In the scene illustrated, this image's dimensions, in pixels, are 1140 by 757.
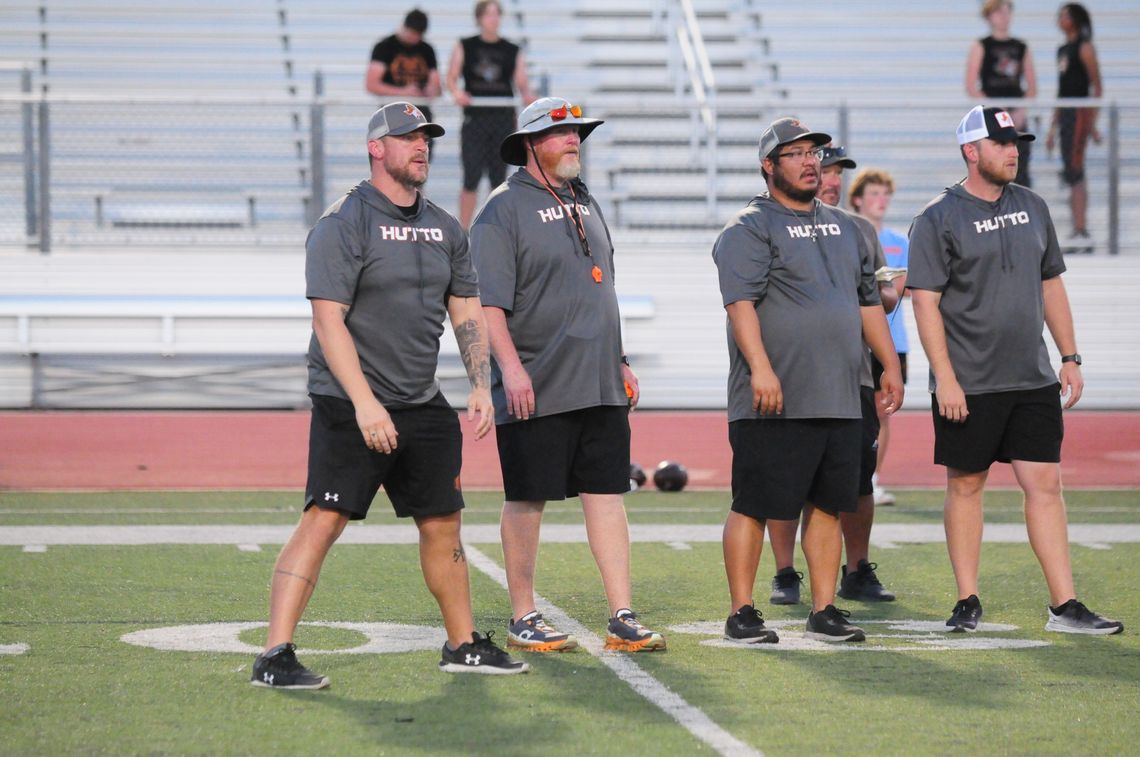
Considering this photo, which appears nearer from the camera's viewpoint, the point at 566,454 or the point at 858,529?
the point at 566,454

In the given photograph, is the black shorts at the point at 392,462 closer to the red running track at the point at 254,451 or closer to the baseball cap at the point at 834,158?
the baseball cap at the point at 834,158

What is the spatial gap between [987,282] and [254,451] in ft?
23.7

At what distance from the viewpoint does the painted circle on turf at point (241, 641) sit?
19.8ft

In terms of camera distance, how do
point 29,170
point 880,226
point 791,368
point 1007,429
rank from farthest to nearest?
point 29,170 → point 880,226 → point 1007,429 → point 791,368

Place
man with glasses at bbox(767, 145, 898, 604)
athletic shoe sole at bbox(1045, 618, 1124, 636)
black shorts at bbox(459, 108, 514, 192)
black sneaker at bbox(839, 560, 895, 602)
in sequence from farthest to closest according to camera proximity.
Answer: black shorts at bbox(459, 108, 514, 192) < black sneaker at bbox(839, 560, 895, 602) < man with glasses at bbox(767, 145, 898, 604) < athletic shoe sole at bbox(1045, 618, 1124, 636)

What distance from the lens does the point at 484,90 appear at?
1516 centimetres

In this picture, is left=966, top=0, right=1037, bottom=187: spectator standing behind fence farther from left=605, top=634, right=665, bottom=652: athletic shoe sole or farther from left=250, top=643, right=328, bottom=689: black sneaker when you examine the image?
left=250, top=643, right=328, bottom=689: black sneaker

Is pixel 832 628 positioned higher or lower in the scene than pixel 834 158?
lower

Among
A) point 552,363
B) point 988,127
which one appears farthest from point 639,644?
point 988,127

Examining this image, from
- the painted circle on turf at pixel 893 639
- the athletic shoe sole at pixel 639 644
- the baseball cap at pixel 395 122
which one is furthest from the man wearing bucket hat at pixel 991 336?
the baseball cap at pixel 395 122

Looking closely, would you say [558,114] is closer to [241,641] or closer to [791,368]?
[791,368]

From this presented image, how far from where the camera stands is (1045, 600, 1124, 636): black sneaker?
649 centimetres

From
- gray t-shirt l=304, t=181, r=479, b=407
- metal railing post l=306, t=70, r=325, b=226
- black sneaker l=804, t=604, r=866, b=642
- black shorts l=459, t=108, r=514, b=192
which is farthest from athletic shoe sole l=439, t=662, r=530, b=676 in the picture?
black shorts l=459, t=108, r=514, b=192

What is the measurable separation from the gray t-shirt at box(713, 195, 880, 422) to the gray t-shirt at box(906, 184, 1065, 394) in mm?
556
